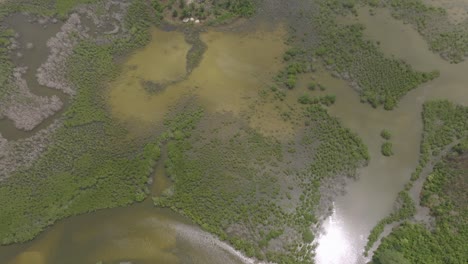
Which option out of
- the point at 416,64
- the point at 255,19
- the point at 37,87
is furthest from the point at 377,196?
the point at 37,87

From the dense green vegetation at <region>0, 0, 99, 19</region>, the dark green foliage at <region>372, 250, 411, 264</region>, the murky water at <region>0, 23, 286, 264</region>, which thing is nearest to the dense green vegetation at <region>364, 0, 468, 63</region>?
the murky water at <region>0, 23, 286, 264</region>

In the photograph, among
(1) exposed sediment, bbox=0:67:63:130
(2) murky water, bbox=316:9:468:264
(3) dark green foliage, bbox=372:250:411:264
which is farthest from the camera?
(1) exposed sediment, bbox=0:67:63:130

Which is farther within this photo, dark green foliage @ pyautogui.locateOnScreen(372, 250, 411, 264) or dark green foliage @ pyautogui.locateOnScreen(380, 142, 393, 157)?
dark green foliage @ pyautogui.locateOnScreen(380, 142, 393, 157)

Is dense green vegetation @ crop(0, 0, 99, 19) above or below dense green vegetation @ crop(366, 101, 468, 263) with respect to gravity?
above

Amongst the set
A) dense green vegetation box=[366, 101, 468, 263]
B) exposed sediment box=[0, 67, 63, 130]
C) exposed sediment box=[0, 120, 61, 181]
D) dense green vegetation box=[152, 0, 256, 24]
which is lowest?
exposed sediment box=[0, 120, 61, 181]

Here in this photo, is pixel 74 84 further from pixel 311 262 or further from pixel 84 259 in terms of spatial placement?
pixel 311 262

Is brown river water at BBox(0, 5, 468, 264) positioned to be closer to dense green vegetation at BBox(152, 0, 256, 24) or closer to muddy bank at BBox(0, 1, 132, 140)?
dense green vegetation at BBox(152, 0, 256, 24)

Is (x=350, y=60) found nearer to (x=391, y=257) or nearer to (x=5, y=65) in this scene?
(x=391, y=257)
